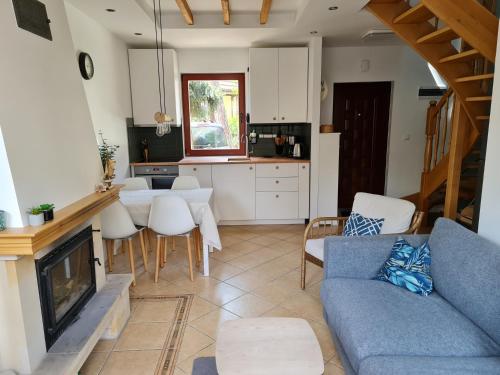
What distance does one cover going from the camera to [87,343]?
1906 millimetres

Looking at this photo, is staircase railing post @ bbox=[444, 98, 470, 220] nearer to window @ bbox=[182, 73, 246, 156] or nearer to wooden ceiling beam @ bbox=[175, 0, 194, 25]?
wooden ceiling beam @ bbox=[175, 0, 194, 25]

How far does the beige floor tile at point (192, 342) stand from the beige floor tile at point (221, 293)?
417mm

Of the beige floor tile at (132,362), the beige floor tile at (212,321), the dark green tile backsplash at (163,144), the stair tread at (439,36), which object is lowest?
the beige floor tile at (132,362)

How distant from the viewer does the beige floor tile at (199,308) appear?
8.80 ft

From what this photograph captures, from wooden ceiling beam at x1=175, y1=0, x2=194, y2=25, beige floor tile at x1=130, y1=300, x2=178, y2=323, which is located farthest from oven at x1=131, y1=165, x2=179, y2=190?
beige floor tile at x1=130, y1=300, x2=178, y2=323

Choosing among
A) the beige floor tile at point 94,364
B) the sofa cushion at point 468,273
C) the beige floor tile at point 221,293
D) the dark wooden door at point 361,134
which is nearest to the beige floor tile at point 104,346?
the beige floor tile at point 94,364

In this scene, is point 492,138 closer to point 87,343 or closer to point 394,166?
point 87,343

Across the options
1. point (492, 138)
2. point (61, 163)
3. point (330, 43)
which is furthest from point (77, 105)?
point (330, 43)

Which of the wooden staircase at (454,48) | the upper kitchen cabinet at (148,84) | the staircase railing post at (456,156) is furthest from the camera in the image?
the upper kitchen cabinet at (148,84)

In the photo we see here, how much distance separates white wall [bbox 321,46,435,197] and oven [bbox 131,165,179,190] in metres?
2.35

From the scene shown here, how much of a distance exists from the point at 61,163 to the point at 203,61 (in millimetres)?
3474

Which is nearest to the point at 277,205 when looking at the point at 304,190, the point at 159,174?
the point at 304,190

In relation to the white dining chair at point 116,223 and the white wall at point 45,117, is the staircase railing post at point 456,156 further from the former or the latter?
the white wall at point 45,117

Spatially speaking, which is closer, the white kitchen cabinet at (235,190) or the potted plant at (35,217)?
the potted plant at (35,217)
